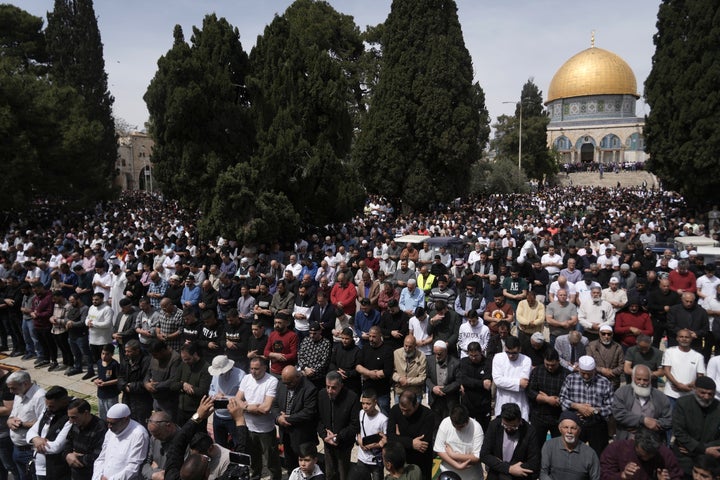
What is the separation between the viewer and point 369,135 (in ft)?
91.7

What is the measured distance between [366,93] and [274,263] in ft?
91.2

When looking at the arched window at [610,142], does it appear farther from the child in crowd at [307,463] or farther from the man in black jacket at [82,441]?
the man in black jacket at [82,441]

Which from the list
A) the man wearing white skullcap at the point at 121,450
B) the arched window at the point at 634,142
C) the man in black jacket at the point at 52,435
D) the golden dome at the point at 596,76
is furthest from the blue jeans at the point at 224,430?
the golden dome at the point at 596,76

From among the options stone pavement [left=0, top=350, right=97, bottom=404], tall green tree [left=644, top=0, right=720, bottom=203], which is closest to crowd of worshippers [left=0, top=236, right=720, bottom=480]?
stone pavement [left=0, top=350, right=97, bottom=404]

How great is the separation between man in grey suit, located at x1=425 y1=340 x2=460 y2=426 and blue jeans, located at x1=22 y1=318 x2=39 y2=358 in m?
7.15

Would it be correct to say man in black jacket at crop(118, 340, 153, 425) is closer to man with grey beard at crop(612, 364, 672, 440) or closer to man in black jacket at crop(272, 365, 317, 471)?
man in black jacket at crop(272, 365, 317, 471)

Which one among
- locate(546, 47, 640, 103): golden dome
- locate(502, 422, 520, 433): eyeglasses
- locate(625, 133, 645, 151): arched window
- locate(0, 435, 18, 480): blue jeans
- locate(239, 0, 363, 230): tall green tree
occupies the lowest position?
locate(0, 435, 18, 480): blue jeans

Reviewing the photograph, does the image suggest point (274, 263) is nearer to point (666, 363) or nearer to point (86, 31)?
point (666, 363)

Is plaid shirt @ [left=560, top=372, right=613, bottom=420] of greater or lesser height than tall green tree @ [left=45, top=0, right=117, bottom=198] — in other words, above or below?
below

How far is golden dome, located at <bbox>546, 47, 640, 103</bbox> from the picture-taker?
66.6 m

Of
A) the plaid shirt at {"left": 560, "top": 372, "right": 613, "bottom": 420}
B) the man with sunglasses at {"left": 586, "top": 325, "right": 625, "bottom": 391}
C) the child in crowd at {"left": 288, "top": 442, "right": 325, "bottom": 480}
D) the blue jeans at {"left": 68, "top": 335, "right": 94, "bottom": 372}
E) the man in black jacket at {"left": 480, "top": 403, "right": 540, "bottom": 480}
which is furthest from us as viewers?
the blue jeans at {"left": 68, "top": 335, "right": 94, "bottom": 372}

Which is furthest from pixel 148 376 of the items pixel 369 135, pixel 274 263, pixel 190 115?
pixel 369 135

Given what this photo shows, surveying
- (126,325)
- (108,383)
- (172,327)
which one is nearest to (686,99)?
(172,327)

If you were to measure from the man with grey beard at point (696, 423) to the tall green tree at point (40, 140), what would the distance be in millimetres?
24803
